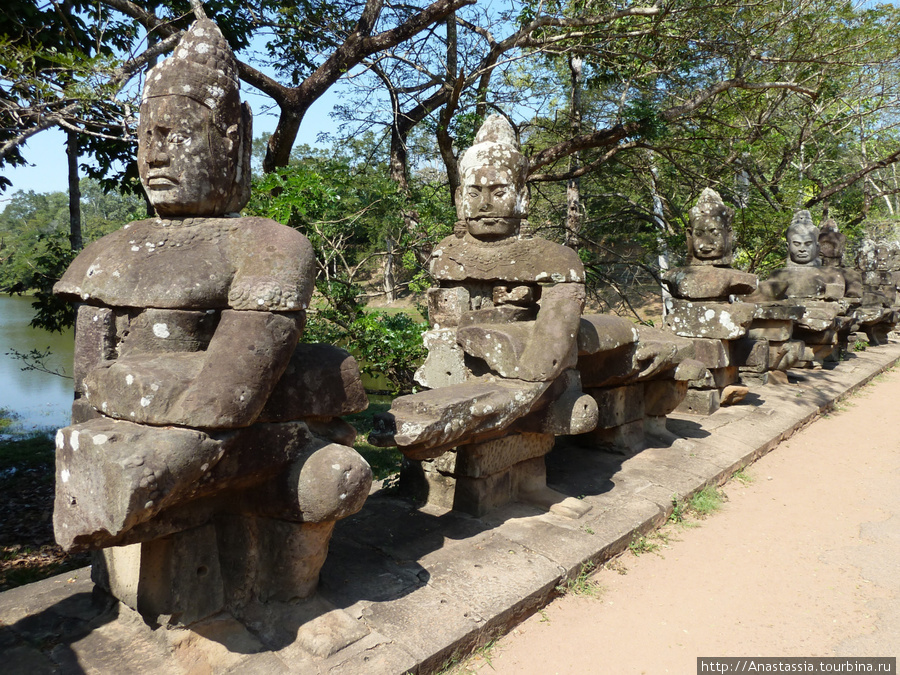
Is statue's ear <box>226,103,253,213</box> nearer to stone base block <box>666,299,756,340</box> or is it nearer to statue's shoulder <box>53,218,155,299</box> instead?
statue's shoulder <box>53,218,155,299</box>

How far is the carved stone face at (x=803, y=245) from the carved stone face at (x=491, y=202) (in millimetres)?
7193

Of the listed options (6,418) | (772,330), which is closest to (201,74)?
(772,330)

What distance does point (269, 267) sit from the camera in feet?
6.96

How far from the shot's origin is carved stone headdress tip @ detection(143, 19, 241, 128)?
215cm

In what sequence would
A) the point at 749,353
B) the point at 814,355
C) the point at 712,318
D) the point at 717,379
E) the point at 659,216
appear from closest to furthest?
the point at 712,318, the point at 717,379, the point at 749,353, the point at 814,355, the point at 659,216

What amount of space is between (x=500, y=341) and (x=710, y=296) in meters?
3.66

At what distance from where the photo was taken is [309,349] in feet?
7.93

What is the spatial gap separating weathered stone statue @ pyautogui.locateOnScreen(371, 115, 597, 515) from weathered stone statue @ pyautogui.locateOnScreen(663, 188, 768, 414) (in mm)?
2961

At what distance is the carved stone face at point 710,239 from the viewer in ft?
19.7

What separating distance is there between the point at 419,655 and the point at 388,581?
507 millimetres

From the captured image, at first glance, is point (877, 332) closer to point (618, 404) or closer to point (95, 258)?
point (618, 404)

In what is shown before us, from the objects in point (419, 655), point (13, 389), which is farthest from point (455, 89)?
point (13, 389)

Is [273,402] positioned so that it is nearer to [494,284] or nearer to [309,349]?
[309,349]

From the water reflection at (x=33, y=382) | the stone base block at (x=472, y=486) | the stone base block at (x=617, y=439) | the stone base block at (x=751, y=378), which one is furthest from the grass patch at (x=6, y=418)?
the stone base block at (x=751, y=378)
